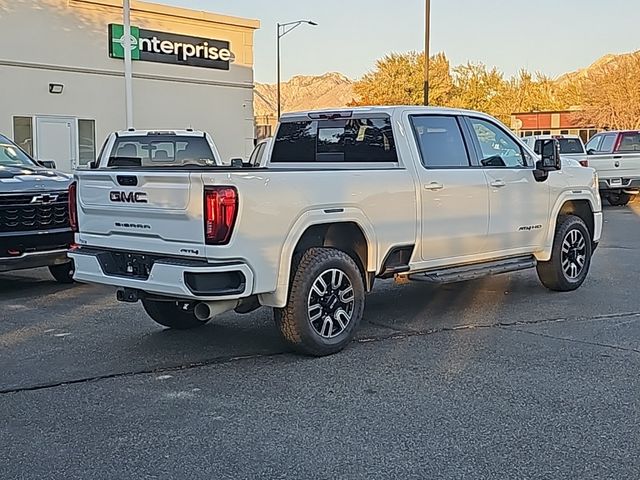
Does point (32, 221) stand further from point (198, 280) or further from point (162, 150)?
point (198, 280)

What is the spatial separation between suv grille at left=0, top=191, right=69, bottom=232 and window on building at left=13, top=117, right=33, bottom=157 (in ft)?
49.9

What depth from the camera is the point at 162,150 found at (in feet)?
41.8

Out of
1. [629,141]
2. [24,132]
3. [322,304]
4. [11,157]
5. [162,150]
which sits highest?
[24,132]

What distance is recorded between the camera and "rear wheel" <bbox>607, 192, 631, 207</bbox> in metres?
22.7

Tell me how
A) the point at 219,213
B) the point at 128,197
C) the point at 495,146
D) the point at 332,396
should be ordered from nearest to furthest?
1. the point at 332,396
2. the point at 219,213
3. the point at 128,197
4. the point at 495,146

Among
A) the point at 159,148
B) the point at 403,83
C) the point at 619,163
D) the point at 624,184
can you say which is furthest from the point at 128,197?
the point at 403,83

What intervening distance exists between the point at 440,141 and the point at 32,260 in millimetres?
4617

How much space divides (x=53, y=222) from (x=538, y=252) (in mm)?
5359

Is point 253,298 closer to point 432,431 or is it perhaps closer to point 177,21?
point 432,431

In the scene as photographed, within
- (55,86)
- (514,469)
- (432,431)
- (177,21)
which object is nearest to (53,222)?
(432,431)

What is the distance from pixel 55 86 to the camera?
24125 mm

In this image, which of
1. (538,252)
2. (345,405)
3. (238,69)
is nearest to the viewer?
(345,405)

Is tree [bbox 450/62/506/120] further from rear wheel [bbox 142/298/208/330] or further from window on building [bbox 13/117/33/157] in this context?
rear wheel [bbox 142/298/208/330]

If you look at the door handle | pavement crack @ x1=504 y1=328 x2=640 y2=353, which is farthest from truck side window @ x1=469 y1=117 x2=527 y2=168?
pavement crack @ x1=504 y1=328 x2=640 y2=353
